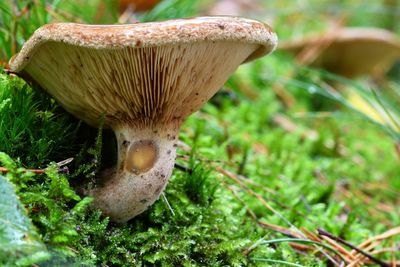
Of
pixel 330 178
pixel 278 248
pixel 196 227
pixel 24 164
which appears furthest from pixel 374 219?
pixel 24 164

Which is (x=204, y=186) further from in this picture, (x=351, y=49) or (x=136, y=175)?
(x=351, y=49)

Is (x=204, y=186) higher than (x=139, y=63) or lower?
lower

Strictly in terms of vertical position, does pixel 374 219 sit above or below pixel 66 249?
below

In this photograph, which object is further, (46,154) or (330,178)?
(330,178)

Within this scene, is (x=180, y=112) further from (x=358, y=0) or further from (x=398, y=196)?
(x=358, y=0)

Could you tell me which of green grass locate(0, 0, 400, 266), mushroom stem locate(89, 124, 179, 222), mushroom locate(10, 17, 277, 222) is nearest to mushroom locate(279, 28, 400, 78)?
green grass locate(0, 0, 400, 266)

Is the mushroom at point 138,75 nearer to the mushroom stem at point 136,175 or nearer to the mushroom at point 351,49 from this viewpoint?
the mushroom stem at point 136,175

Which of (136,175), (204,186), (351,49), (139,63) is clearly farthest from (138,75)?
(351,49)

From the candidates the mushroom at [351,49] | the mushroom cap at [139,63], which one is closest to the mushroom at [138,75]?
the mushroom cap at [139,63]
